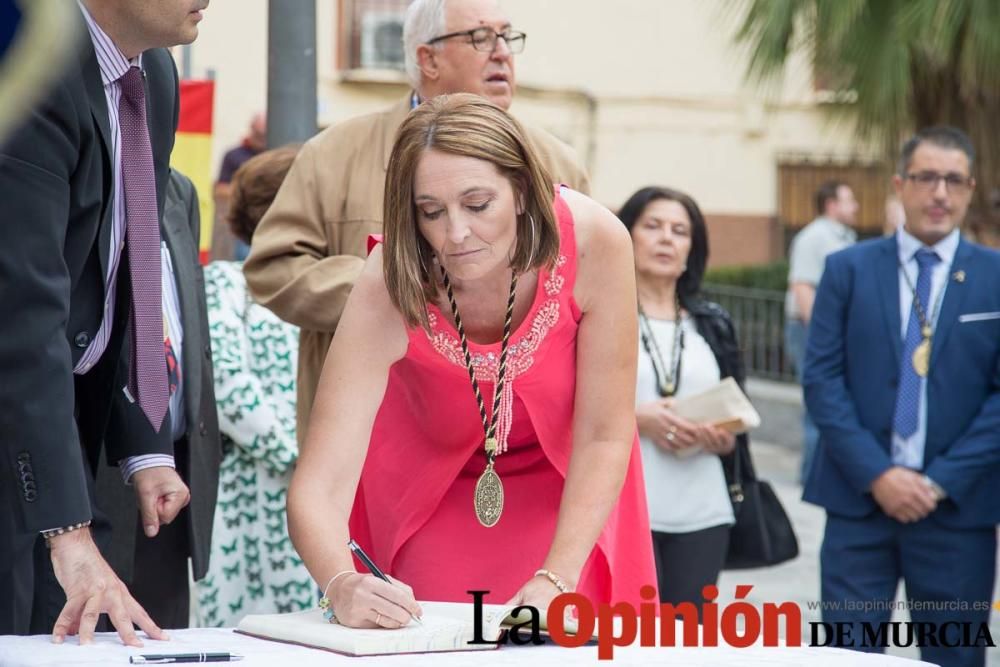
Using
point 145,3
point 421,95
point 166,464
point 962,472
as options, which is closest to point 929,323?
point 962,472

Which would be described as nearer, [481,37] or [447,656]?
[447,656]

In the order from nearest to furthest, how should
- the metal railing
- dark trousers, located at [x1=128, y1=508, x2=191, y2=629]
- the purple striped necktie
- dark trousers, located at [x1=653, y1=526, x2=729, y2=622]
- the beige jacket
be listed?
the purple striped necktie < dark trousers, located at [x1=128, y1=508, x2=191, y2=629] < the beige jacket < dark trousers, located at [x1=653, y1=526, x2=729, y2=622] < the metal railing

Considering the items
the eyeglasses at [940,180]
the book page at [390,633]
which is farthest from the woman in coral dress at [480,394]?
the eyeglasses at [940,180]

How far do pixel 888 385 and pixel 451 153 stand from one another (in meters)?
2.83

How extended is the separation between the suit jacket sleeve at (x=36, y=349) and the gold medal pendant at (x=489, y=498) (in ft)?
2.63

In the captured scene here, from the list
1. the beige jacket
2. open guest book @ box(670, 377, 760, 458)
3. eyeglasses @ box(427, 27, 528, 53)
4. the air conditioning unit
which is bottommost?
open guest book @ box(670, 377, 760, 458)

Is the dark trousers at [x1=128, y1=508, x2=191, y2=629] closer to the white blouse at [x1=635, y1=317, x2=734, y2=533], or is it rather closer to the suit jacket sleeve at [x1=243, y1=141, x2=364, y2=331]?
the suit jacket sleeve at [x1=243, y1=141, x2=364, y2=331]

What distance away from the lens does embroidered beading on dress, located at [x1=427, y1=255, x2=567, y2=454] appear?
2.65 m

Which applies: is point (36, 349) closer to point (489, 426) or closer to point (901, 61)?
point (489, 426)

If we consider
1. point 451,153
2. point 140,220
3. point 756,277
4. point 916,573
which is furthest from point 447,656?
point 756,277

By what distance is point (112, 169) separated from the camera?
2.48 m

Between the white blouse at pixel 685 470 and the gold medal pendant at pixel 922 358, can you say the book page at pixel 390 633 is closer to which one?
the white blouse at pixel 685 470

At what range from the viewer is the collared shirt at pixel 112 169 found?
97.3 inches

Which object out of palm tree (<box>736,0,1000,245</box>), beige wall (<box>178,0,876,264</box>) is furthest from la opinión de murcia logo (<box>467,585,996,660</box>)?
beige wall (<box>178,0,876,264</box>)
